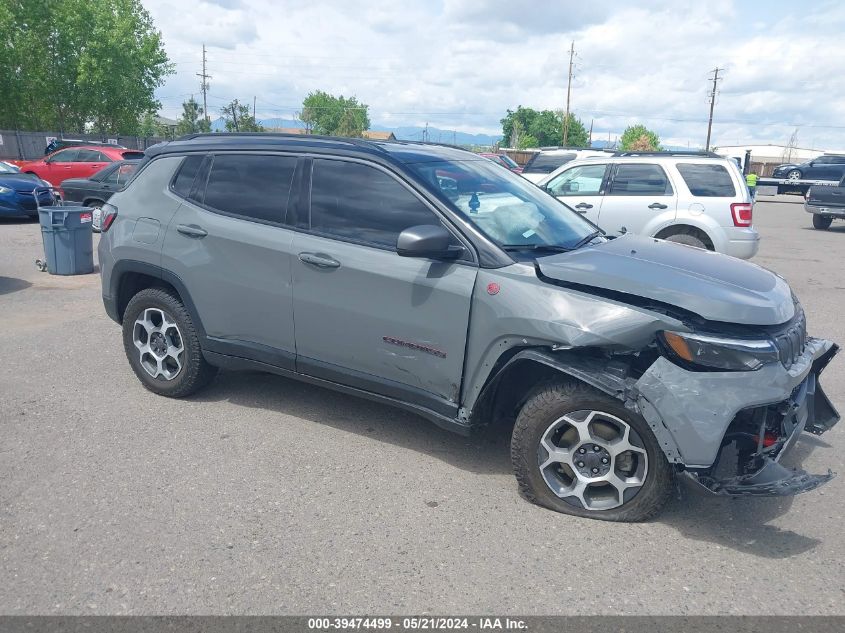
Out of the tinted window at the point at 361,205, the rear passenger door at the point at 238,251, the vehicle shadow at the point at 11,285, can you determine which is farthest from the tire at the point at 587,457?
the vehicle shadow at the point at 11,285

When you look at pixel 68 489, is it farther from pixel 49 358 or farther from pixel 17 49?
pixel 17 49

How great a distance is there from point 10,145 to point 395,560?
136 feet

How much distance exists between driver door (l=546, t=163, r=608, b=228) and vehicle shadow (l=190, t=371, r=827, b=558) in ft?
19.0

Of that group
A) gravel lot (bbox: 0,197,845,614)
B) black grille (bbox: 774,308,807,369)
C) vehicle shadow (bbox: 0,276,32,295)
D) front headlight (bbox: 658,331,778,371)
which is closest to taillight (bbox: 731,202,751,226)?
gravel lot (bbox: 0,197,845,614)

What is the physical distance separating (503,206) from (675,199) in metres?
5.99

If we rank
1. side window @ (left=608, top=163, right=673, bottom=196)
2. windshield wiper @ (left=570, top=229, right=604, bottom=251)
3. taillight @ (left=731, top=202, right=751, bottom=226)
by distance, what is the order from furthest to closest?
1. side window @ (left=608, top=163, right=673, bottom=196)
2. taillight @ (left=731, top=202, right=751, bottom=226)
3. windshield wiper @ (left=570, top=229, right=604, bottom=251)

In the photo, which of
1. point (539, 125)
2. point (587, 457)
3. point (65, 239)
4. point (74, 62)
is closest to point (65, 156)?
point (65, 239)

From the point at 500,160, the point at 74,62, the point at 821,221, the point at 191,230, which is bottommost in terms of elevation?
the point at 821,221

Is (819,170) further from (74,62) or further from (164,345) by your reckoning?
(74,62)

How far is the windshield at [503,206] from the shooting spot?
13.2 feet

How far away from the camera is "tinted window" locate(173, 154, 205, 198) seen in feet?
16.1

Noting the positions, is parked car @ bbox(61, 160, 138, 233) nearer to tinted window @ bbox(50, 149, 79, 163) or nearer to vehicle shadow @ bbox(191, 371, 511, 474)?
tinted window @ bbox(50, 149, 79, 163)

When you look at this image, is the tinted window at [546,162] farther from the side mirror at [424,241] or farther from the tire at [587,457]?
the tire at [587,457]

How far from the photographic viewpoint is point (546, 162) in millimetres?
18312
